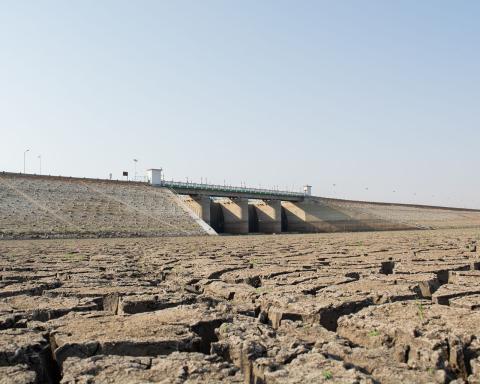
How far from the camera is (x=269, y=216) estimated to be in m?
44.2

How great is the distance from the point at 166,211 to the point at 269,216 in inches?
569

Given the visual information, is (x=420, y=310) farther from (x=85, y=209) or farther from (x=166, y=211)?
(x=166, y=211)

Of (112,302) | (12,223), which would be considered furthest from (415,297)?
(12,223)

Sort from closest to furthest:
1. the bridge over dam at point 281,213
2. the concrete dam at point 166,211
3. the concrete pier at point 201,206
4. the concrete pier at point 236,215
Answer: the concrete dam at point 166,211 → the concrete pier at point 201,206 → the bridge over dam at point 281,213 → the concrete pier at point 236,215

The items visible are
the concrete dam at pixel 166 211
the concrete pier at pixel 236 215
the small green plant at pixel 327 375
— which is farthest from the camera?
the concrete pier at pixel 236 215

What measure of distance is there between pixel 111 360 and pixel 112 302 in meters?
2.08

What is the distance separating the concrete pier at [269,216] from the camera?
143 ft

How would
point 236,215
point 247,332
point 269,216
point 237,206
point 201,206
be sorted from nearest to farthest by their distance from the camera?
point 247,332
point 201,206
point 236,215
point 237,206
point 269,216

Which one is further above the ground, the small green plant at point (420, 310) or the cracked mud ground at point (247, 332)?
the small green plant at point (420, 310)

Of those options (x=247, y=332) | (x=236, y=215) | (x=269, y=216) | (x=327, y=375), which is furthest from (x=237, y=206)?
(x=327, y=375)

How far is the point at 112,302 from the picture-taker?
180 inches

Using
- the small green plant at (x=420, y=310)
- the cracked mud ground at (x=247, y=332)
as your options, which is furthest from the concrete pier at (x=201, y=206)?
the small green plant at (x=420, y=310)

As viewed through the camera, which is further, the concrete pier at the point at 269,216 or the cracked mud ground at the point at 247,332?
the concrete pier at the point at 269,216

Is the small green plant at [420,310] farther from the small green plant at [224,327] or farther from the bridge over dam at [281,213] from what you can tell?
the bridge over dam at [281,213]
